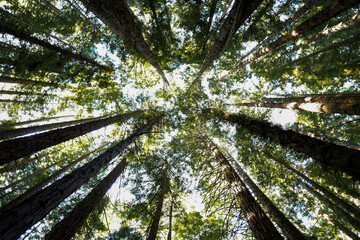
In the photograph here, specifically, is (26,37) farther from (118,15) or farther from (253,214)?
(253,214)

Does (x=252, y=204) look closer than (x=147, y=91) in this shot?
Yes

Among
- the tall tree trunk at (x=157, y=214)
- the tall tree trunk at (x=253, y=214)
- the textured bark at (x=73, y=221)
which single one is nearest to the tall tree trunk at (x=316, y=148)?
the tall tree trunk at (x=253, y=214)

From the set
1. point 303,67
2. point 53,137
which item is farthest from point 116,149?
point 303,67

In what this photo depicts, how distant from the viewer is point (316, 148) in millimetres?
2959

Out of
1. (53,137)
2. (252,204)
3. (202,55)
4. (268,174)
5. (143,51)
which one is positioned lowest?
(268,174)

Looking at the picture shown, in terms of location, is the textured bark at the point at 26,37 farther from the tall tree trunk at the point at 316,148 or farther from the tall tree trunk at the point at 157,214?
the tall tree trunk at the point at 316,148

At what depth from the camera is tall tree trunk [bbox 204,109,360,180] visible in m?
2.49

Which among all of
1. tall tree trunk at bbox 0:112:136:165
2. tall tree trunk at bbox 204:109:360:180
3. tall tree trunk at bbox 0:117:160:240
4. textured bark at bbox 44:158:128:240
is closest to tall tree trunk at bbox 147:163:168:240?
textured bark at bbox 44:158:128:240

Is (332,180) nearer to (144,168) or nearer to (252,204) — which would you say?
(252,204)

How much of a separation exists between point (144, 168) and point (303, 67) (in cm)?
1066

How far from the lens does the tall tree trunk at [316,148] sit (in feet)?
8.18

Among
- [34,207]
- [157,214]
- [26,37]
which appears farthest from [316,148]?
[26,37]

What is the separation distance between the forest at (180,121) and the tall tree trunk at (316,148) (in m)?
0.02

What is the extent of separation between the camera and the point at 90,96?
35.5 feet
